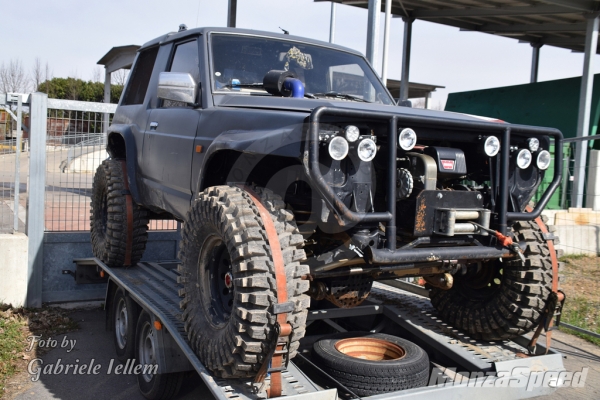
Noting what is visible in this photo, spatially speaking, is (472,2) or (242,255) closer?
(242,255)

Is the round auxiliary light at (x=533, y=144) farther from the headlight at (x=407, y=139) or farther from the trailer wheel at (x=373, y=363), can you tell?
the trailer wheel at (x=373, y=363)

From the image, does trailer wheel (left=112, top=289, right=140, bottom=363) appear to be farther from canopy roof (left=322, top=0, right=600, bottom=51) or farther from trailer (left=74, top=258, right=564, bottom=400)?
canopy roof (left=322, top=0, right=600, bottom=51)

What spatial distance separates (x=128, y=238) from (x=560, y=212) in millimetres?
7095

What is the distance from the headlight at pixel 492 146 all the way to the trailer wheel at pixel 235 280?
3.89ft

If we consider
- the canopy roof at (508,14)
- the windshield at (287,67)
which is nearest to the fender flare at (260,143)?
the windshield at (287,67)

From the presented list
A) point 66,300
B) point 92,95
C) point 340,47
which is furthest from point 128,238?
point 92,95

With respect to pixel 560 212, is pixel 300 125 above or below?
above

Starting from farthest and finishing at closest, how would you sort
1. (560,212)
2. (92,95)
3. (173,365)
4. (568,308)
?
(92,95) < (560,212) < (568,308) < (173,365)

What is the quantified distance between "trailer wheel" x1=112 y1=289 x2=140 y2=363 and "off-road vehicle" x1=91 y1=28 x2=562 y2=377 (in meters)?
0.94

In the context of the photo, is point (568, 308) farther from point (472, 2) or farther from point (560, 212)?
point (472, 2)

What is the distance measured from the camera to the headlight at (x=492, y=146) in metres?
3.39

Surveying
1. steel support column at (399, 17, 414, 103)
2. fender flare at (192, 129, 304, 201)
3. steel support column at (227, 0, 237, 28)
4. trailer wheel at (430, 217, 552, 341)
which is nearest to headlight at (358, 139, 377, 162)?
fender flare at (192, 129, 304, 201)

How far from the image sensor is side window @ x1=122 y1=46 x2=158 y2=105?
5660 millimetres

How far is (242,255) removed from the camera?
3045mm
